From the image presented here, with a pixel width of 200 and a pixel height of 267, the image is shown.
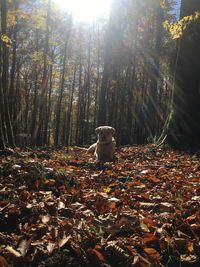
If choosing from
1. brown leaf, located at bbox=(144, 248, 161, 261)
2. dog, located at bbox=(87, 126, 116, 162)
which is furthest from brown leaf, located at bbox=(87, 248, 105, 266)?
dog, located at bbox=(87, 126, 116, 162)

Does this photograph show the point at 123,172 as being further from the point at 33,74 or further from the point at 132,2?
the point at 33,74

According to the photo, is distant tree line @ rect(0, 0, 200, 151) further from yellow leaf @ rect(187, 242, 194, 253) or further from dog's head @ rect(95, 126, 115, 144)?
yellow leaf @ rect(187, 242, 194, 253)

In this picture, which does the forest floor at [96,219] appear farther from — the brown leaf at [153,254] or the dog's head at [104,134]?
the dog's head at [104,134]

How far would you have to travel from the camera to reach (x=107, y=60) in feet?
61.5

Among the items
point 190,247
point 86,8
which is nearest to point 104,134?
point 190,247

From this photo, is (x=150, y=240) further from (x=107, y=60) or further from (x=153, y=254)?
(x=107, y=60)

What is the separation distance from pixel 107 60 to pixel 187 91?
8810 millimetres

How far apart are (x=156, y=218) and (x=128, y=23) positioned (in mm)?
24535

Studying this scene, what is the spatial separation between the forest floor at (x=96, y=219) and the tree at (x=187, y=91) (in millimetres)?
4212

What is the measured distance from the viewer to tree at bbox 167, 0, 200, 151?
1036 centimetres

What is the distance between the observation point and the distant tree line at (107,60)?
1166 centimetres

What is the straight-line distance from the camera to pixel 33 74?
32.8 m

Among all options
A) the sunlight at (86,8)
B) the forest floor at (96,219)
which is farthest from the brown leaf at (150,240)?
the sunlight at (86,8)

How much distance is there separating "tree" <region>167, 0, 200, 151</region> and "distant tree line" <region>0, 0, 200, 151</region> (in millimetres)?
33
